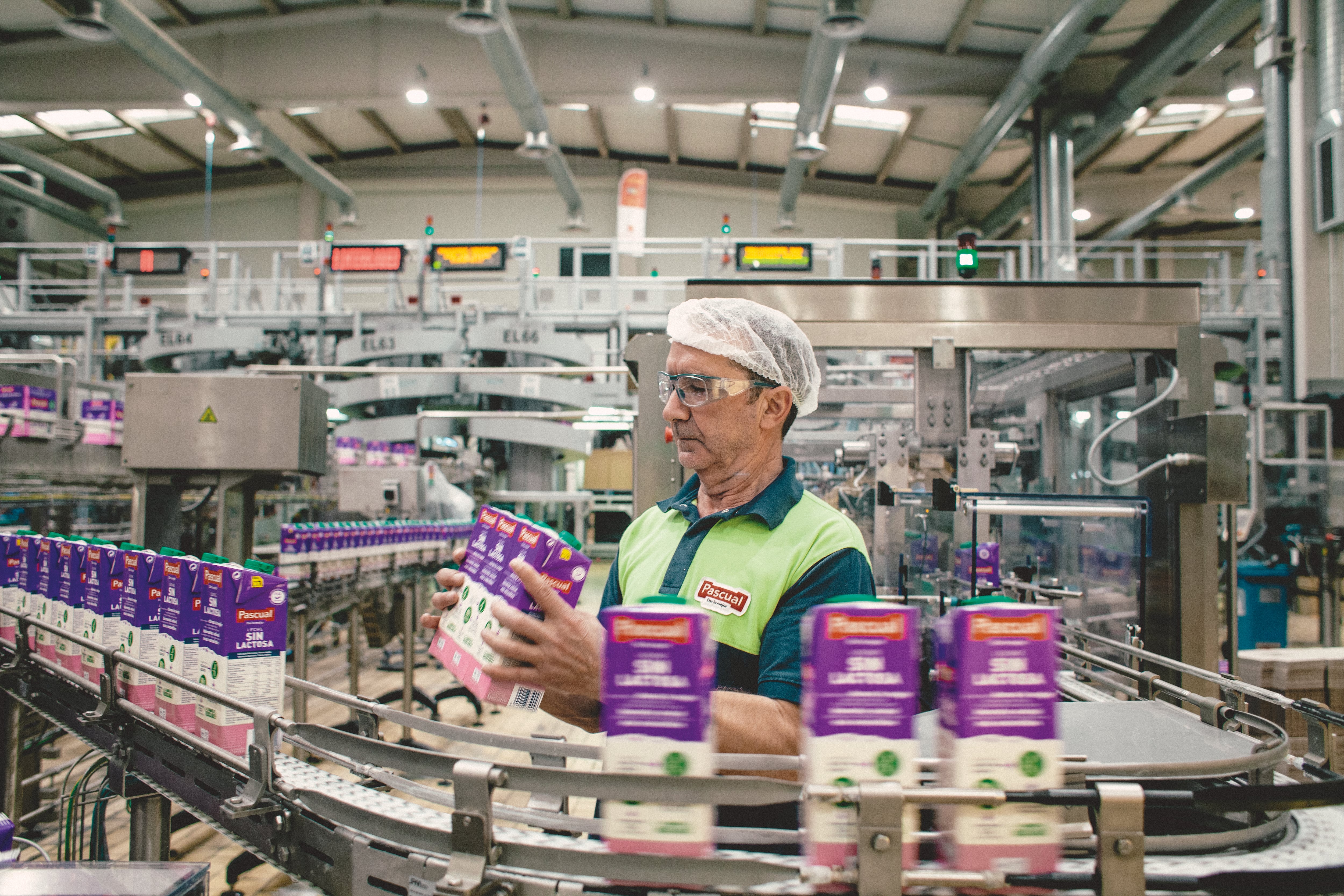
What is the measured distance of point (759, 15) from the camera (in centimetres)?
912

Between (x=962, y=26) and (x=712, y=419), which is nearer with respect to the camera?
(x=712, y=419)

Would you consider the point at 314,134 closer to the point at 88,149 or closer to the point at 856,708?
the point at 88,149

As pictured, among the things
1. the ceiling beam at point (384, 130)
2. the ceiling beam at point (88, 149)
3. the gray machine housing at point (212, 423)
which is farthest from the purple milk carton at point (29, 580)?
the ceiling beam at point (88, 149)

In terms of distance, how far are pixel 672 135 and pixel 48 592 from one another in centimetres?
1304

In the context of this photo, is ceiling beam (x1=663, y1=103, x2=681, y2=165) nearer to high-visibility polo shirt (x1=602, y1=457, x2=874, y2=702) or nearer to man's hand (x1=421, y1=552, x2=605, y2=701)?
high-visibility polo shirt (x1=602, y1=457, x2=874, y2=702)

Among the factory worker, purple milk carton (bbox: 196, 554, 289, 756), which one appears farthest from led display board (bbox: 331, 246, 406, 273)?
the factory worker

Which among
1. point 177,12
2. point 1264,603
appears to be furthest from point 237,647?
point 177,12

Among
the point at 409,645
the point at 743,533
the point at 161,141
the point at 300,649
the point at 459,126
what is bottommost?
the point at 409,645

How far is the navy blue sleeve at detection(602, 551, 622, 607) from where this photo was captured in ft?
4.56

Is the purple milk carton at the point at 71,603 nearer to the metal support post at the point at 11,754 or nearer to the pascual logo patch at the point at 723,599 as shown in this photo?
the metal support post at the point at 11,754

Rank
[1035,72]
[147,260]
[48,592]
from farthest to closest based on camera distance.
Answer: [147,260] → [1035,72] → [48,592]

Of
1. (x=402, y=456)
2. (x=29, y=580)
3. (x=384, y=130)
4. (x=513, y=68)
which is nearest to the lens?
(x=29, y=580)

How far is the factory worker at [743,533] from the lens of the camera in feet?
3.20

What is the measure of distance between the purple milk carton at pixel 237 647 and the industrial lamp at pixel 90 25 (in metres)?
8.63
